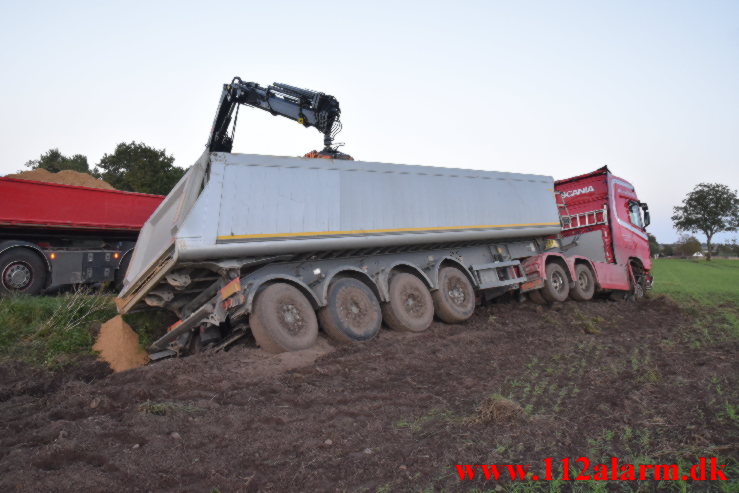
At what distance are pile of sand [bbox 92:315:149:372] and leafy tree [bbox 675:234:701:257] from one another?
77.4 meters

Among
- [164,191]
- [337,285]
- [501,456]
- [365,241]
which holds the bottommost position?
A: [501,456]

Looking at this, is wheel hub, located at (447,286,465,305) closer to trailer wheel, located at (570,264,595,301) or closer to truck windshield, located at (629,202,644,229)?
trailer wheel, located at (570,264,595,301)

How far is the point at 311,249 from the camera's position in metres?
6.91

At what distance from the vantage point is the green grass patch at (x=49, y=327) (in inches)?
270

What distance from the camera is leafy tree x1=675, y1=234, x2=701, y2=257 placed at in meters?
68.1

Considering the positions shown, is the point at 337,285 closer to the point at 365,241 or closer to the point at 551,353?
the point at 365,241

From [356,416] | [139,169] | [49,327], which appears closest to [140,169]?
[139,169]

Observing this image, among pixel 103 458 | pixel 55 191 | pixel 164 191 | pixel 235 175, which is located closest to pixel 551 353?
pixel 235 175

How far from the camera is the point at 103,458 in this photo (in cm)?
315

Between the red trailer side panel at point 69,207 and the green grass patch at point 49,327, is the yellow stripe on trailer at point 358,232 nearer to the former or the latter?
the green grass patch at point 49,327

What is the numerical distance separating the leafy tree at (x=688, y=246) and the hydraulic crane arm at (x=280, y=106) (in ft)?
241

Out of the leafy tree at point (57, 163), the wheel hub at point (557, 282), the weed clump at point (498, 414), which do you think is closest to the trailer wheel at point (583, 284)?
the wheel hub at point (557, 282)

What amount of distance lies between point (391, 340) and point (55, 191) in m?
8.19

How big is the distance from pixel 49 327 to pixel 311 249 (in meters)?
4.30
